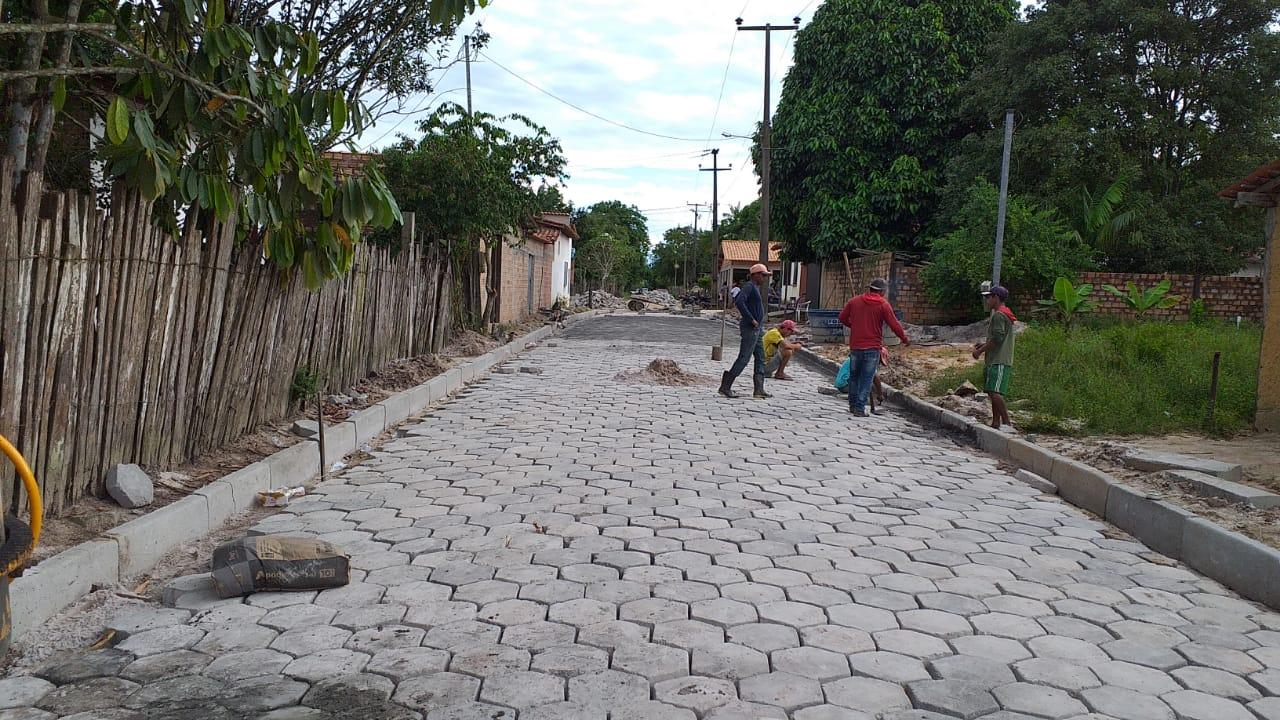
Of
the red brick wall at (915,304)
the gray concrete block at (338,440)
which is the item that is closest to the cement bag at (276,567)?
the gray concrete block at (338,440)

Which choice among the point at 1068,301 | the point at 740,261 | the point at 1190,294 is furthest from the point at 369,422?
the point at 740,261

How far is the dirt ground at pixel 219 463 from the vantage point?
4293 millimetres

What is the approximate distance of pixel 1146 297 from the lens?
18516mm

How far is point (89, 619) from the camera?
12.3 feet

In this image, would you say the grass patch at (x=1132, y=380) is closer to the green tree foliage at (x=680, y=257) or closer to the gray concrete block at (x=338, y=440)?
the gray concrete block at (x=338, y=440)

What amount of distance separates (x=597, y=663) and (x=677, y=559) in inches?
52.4

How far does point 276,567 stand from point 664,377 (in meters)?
9.32

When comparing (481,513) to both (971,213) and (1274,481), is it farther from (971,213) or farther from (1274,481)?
(971,213)

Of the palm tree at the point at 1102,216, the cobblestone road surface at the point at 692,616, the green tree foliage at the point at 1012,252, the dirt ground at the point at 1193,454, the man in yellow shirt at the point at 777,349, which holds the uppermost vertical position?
the palm tree at the point at 1102,216

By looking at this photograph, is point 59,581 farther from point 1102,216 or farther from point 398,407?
point 1102,216

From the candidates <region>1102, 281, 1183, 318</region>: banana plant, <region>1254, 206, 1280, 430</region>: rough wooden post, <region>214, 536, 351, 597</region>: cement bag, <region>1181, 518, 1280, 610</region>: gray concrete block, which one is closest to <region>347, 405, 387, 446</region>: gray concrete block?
<region>214, 536, 351, 597</region>: cement bag

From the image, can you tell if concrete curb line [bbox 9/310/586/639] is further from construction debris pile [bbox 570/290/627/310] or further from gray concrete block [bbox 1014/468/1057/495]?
construction debris pile [bbox 570/290/627/310]

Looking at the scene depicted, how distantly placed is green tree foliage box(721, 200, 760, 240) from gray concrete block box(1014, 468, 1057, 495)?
50.3 m

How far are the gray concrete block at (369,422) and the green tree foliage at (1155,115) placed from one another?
1783 cm
